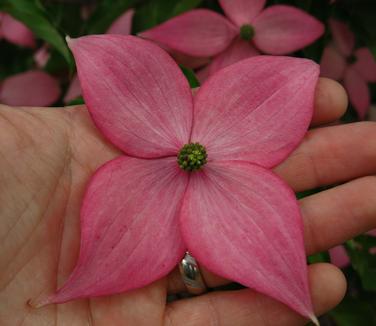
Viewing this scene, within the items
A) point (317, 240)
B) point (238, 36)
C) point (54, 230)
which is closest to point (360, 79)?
point (238, 36)

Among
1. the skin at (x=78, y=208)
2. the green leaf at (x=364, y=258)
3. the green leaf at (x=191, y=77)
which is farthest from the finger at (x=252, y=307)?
the green leaf at (x=191, y=77)

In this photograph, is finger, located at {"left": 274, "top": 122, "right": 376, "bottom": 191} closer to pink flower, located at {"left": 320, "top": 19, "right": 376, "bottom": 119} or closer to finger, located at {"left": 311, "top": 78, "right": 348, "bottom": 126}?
finger, located at {"left": 311, "top": 78, "right": 348, "bottom": 126}

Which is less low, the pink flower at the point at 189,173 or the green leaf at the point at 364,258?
the pink flower at the point at 189,173

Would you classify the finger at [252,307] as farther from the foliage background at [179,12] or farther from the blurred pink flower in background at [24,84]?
the blurred pink flower in background at [24,84]

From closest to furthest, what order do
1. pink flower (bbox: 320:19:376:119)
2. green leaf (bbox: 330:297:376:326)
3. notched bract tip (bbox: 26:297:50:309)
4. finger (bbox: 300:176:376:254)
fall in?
notched bract tip (bbox: 26:297:50:309) < finger (bbox: 300:176:376:254) < green leaf (bbox: 330:297:376:326) < pink flower (bbox: 320:19:376:119)

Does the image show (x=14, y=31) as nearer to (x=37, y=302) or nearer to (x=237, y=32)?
(x=237, y=32)

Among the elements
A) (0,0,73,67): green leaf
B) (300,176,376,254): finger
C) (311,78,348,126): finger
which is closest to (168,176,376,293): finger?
(300,176,376,254): finger

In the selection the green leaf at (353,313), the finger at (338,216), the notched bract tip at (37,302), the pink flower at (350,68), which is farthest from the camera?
the pink flower at (350,68)
